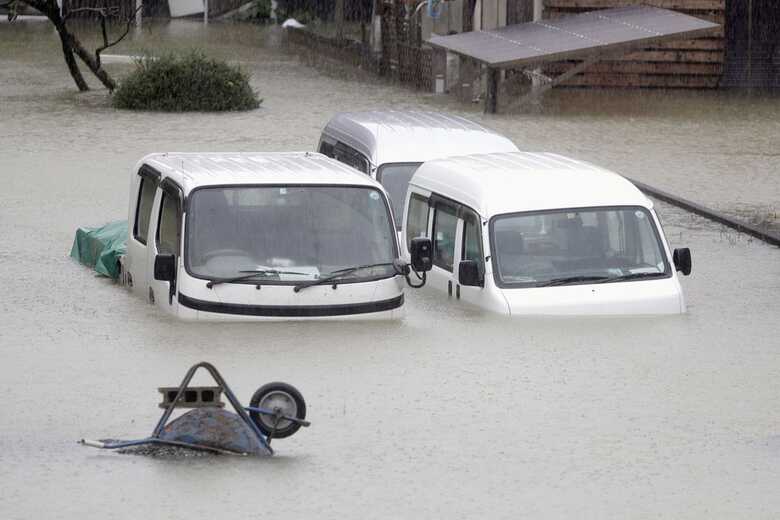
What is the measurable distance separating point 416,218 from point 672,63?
22.9 m

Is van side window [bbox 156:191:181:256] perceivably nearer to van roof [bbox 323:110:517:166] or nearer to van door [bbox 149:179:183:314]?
van door [bbox 149:179:183:314]

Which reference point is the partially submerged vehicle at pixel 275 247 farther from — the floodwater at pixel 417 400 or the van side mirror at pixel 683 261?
the van side mirror at pixel 683 261

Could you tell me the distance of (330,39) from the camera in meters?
49.0

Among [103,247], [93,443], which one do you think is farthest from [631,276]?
[93,443]

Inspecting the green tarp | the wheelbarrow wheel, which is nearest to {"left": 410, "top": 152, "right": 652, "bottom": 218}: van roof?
the green tarp

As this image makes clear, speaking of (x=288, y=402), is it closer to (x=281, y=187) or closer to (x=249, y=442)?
(x=249, y=442)

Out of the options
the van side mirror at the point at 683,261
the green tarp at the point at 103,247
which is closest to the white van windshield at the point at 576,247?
the van side mirror at the point at 683,261

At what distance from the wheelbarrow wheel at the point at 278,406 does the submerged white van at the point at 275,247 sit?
11.2 feet

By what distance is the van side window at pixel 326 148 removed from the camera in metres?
17.6

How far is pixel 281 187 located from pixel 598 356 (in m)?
2.70

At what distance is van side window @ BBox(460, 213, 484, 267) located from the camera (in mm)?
13297

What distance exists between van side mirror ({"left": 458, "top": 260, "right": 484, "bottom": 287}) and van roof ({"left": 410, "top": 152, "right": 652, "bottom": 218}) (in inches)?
17.0

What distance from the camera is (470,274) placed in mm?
13094

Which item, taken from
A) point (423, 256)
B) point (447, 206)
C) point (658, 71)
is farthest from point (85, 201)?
point (658, 71)
